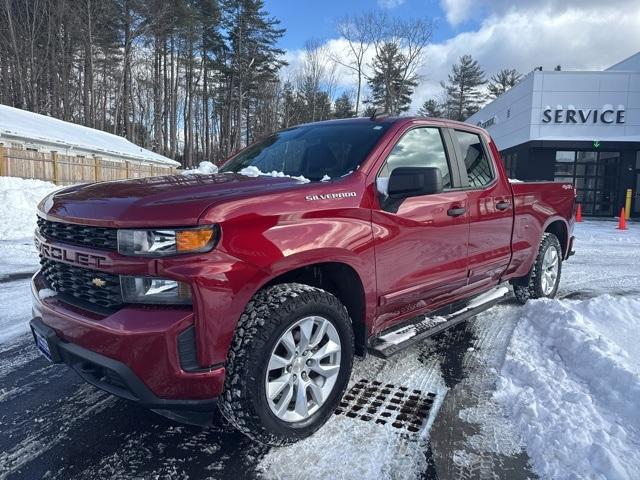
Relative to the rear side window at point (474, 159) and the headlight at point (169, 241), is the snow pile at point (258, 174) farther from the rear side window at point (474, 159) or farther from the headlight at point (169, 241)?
the rear side window at point (474, 159)

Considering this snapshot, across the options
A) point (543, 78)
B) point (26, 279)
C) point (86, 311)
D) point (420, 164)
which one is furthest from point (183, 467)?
point (543, 78)

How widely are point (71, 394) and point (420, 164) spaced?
2.99m

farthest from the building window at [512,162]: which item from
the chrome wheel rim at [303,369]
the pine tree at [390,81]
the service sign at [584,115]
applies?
the chrome wheel rim at [303,369]

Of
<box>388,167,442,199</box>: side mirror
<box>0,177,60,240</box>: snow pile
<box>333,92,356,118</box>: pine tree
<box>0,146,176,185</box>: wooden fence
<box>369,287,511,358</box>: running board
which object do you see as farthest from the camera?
<box>333,92,356,118</box>: pine tree

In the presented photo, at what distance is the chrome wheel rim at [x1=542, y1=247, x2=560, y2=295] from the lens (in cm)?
552

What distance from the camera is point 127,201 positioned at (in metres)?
2.43

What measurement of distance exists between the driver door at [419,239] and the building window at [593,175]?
1980cm

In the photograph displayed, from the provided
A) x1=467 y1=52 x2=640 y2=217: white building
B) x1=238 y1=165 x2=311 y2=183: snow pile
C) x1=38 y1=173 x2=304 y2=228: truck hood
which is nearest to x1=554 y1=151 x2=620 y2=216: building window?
x1=467 y1=52 x2=640 y2=217: white building

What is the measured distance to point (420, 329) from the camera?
3547mm

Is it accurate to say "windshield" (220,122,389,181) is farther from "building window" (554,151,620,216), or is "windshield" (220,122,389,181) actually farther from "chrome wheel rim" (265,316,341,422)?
"building window" (554,151,620,216)

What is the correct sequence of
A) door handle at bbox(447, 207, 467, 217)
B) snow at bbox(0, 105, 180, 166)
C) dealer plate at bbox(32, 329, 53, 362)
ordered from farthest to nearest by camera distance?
1. snow at bbox(0, 105, 180, 166)
2. door handle at bbox(447, 207, 467, 217)
3. dealer plate at bbox(32, 329, 53, 362)

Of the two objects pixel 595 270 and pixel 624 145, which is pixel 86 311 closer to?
pixel 595 270

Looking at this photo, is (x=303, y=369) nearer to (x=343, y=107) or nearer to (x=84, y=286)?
(x=84, y=286)

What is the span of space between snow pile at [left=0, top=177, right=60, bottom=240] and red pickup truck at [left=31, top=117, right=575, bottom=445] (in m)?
9.00
